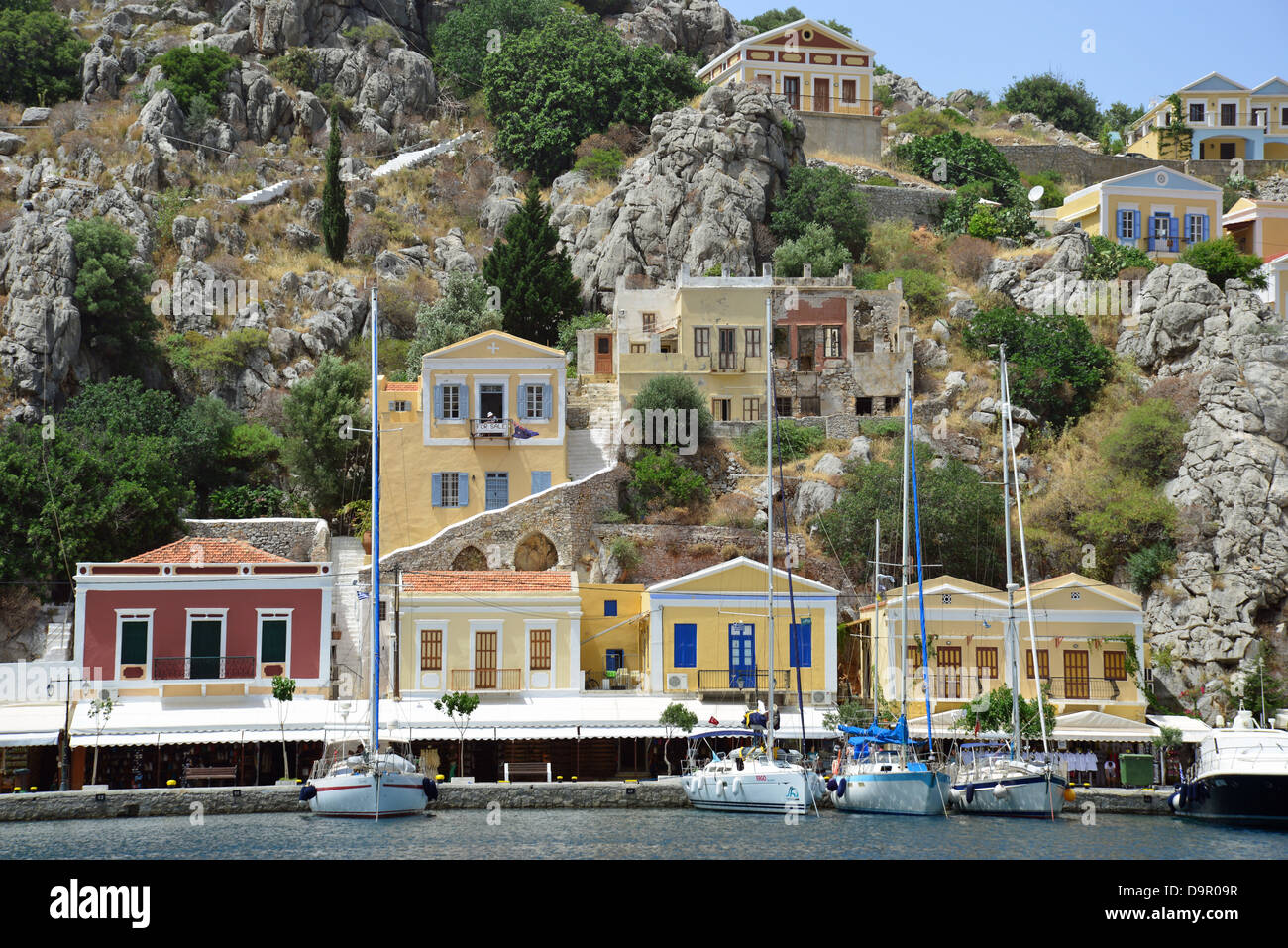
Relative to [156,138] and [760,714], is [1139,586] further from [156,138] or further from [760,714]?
[156,138]

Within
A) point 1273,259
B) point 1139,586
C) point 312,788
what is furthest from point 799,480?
point 1273,259

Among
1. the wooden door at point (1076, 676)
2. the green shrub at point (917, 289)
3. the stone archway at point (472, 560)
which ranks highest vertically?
the green shrub at point (917, 289)

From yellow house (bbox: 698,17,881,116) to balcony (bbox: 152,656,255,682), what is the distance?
5415 centimetres

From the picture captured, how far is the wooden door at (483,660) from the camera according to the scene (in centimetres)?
4441

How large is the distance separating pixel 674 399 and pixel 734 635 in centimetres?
1306

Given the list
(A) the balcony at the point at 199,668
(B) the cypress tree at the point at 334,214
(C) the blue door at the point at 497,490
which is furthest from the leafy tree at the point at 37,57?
(A) the balcony at the point at 199,668

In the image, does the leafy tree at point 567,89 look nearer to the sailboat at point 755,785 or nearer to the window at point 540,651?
the window at point 540,651

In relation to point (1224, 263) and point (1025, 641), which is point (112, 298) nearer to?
point (1025, 641)

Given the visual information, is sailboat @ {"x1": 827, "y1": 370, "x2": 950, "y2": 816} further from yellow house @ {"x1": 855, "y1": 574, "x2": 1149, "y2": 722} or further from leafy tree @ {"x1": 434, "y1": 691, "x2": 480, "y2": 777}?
leafy tree @ {"x1": 434, "y1": 691, "x2": 480, "y2": 777}

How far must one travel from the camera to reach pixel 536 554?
50.5m

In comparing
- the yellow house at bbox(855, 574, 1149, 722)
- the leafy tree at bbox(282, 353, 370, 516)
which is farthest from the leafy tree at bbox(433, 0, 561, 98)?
the yellow house at bbox(855, 574, 1149, 722)

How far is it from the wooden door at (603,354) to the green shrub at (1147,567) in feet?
75.0

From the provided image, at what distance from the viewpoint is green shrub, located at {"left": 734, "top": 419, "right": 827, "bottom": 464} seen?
5553 cm

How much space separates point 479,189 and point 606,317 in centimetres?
2176
